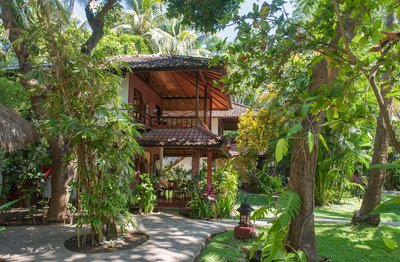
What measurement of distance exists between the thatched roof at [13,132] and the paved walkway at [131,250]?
70.7 inches

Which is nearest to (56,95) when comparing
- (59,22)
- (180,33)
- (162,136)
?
(59,22)

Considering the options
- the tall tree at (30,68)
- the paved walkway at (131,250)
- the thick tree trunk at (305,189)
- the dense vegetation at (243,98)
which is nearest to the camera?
the dense vegetation at (243,98)

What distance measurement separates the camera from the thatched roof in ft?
21.7

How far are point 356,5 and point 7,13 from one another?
786 cm

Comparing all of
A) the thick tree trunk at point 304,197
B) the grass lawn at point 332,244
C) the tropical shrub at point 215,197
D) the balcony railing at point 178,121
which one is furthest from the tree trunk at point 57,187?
the thick tree trunk at point 304,197

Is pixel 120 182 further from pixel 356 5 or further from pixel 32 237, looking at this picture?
pixel 356 5

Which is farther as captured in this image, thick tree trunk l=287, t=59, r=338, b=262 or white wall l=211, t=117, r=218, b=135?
white wall l=211, t=117, r=218, b=135

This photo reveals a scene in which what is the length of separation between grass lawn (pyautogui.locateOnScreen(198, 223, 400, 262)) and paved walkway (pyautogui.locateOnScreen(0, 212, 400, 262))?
28cm

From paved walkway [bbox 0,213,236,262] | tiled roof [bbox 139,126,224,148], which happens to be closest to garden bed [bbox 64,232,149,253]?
paved walkway [bbox 0,213,236,262]

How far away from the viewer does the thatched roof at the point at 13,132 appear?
6.61m

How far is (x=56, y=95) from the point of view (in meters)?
6.14

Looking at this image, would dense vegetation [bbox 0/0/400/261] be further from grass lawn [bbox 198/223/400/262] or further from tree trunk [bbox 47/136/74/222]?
grass lawn [bbox 198/223/400/262]

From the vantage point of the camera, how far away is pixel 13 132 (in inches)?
271

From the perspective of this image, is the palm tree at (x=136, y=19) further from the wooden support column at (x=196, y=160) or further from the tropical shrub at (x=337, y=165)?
the tropical shrub at (x=337, y=165)
